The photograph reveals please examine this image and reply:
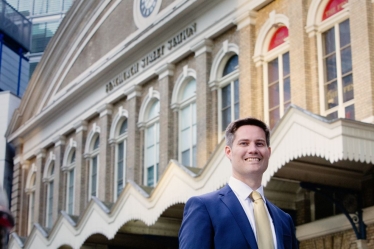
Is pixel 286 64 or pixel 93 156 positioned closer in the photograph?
pixel 286 64

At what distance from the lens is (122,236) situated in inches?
824

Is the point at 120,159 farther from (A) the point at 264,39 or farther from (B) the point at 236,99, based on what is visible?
(A) the point at 264,39

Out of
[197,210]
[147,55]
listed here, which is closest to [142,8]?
[147,55]

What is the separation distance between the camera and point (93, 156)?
83.5 ft

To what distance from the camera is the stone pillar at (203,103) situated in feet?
62.8

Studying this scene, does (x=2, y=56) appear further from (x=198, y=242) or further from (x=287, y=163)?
(x=198, y=242)

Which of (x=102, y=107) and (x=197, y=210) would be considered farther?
(x=102, y=107)

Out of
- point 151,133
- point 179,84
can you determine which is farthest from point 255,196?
point 151,133

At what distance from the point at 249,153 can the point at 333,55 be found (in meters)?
13.1

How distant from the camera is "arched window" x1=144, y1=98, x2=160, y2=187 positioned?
2183 centimetres

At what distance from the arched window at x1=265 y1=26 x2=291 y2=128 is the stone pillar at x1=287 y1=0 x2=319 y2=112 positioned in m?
0.63

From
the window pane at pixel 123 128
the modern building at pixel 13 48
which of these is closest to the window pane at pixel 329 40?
the window pane at pixel 123 128

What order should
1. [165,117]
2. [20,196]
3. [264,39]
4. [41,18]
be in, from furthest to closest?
[41,18] < [20,196] < [165,117] < [264,39]

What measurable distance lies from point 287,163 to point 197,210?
425 inches
